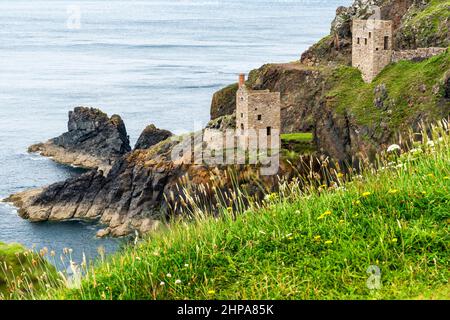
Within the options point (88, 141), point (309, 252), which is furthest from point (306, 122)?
point (309, 252)

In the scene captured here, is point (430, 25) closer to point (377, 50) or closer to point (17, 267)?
point (377, 50)

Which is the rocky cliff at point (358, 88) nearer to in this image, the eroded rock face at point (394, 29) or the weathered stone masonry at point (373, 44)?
the eroded rock face at point (394, 29)

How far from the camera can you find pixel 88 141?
107 m

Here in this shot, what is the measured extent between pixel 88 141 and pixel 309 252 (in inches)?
3933

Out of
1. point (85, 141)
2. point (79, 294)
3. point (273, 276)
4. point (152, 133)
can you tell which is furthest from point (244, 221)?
point (85, 141)

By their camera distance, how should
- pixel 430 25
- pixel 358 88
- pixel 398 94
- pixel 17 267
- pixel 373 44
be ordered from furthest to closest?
pixel 430 25, pixel 358 88, pixel 373 44, pixel 398 94, pixel 17 267

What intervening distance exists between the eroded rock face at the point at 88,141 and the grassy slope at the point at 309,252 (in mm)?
93332

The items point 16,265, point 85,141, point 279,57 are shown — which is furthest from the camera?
point 279,57

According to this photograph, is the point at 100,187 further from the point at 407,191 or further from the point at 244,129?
the point at 407,191

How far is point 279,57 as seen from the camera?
168m

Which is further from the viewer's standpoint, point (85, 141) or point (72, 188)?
point (85, 141)

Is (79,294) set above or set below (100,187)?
above

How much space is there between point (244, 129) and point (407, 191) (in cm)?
5513

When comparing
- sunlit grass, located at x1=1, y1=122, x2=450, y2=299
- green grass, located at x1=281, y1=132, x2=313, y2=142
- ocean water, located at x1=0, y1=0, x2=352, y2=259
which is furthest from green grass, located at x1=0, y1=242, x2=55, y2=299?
green grass, located at x1=281, y1=132, x2=313, y2=142
